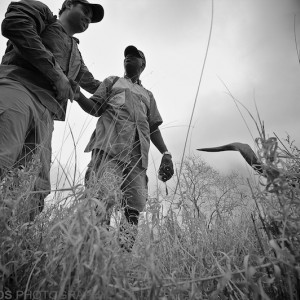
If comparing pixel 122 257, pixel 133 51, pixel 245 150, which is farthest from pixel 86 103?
pixel 122 257

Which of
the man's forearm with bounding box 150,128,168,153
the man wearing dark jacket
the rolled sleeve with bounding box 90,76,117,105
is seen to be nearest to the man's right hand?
the man wearing dark jacket

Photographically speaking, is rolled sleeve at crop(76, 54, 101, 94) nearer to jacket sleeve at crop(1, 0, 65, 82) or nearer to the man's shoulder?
the man's shoulder

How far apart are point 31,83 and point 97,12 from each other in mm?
1043

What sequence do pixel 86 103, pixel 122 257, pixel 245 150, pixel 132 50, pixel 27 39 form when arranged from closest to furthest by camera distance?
1. pixel 122 257
2. pixel 245 150
3. pixel 27 39
4. pixel 86 103
5. pixel 132 50

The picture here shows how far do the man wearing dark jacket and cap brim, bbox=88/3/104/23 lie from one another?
42cm

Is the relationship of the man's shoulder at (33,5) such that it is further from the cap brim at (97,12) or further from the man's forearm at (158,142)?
the man's forearm at (158,142)

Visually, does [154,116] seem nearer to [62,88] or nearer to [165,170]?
[165,170]

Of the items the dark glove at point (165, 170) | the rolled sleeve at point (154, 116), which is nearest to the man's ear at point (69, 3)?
the rolled sleeve at point (154, 116)

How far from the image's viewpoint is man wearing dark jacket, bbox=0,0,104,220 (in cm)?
137

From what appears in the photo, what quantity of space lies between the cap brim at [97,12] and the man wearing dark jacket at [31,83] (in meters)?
0.42

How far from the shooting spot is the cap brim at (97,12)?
223 centimetres

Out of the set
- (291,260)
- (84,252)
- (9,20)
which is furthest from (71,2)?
(291,260)

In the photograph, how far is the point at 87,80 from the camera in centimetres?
255

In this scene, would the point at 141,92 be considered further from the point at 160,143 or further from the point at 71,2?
the point at 71,2
